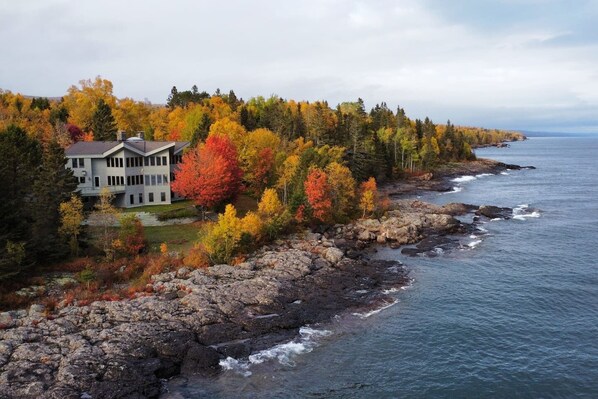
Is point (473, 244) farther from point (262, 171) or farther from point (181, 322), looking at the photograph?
point (181, 322)

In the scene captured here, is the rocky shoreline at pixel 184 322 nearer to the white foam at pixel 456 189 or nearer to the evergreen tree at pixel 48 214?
the evergreen tree at pixel 48 214

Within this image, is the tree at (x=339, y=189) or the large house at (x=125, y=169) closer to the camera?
the tree at (x=339, y=189)

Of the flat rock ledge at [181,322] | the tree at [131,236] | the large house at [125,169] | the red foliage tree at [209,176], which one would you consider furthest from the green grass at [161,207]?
the flat rock ledge at [181,322]

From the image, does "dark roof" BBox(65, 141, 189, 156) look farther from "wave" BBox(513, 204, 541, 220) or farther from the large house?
"wave" BBox(513, 204, 541, 220)

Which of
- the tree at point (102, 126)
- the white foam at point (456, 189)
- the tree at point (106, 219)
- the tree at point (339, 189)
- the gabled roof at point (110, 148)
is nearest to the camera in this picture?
the tree at point (106, 219)

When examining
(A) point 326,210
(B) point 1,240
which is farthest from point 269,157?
(B) point 1,240

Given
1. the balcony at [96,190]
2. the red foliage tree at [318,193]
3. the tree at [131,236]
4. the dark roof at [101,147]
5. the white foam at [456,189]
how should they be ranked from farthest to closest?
1. the white foam at [456,189]
2. the dark roof at [101,147]
3. the balcony at [96,190]
4. the red foliage tree at [318,193]
5. the tree at [131,236]

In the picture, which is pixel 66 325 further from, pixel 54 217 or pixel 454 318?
pixel 454 318

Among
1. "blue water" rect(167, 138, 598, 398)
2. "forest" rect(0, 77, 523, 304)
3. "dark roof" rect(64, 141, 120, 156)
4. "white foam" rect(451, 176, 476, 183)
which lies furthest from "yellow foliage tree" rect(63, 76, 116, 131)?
"white foam" rect(451, 176, 476, 183)
